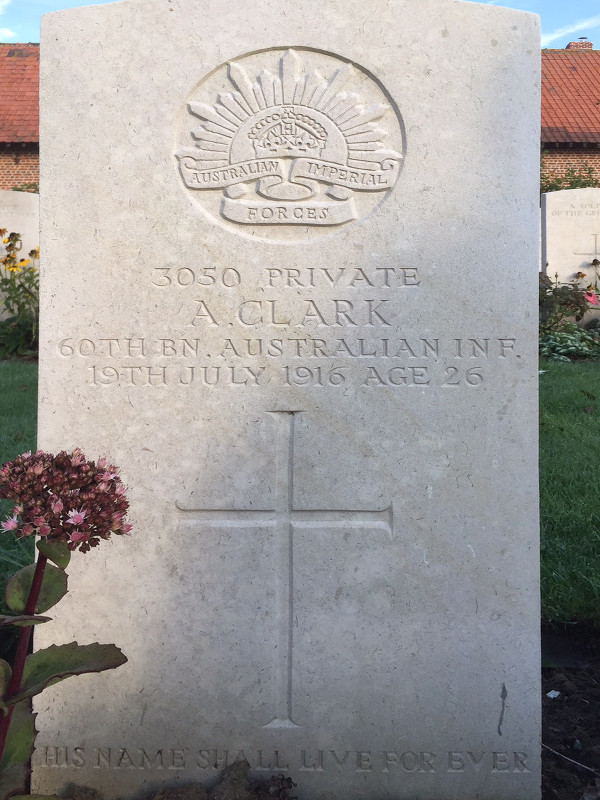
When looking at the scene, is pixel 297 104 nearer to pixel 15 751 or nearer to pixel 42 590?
pixel 42 590

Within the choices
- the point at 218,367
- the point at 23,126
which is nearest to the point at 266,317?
the point at 218,367

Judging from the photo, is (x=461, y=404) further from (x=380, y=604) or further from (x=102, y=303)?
(x=102, y=303)

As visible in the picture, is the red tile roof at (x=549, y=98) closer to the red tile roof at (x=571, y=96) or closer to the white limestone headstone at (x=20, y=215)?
the red tile roof at (x=571, y=96)

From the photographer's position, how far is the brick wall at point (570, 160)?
19781 mm

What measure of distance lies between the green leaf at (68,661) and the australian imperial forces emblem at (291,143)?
47.1 inches

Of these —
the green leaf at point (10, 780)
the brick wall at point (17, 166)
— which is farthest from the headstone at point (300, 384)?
the brick wall at point (17, 166)

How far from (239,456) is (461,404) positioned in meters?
Result: 0.65

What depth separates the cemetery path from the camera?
90.5 inches

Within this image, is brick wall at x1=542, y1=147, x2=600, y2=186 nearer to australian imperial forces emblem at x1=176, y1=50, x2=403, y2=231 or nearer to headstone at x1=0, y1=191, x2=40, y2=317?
headstone at x1=0, y1=191, x2=40, y2=317

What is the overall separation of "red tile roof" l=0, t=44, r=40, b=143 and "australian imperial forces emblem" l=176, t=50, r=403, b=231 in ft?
57.8

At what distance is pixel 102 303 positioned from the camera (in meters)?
2.27

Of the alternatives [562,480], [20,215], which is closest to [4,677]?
[562,480]

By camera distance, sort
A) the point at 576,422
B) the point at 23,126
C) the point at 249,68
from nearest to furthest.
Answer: the point at 249,68 → the point at 576,422 → the point at 23,126

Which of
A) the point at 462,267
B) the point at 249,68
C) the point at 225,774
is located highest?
the point at 249,68
